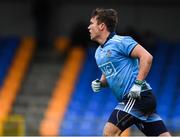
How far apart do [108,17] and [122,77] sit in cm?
64

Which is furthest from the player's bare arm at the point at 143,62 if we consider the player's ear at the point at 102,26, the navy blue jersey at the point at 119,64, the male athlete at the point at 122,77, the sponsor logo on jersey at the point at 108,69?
the player's ear at the point at 102,26

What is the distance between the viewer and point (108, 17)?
727 centimetres

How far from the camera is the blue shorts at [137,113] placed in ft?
23.7

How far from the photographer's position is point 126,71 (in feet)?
23.9

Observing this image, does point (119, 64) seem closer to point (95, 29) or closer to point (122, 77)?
point (122, 77)

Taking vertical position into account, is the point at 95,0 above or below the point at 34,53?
above

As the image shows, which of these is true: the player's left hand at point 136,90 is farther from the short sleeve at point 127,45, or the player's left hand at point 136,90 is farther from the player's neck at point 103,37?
the player's neck at point 103,37

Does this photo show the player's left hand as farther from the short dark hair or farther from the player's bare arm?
the short dark hair

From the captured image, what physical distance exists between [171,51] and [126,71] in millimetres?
11935

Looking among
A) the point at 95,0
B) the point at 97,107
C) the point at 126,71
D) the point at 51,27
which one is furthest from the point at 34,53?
the point at 126,71

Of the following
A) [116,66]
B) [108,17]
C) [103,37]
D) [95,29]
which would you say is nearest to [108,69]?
[116,66]

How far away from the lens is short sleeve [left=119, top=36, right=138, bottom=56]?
7.14 m

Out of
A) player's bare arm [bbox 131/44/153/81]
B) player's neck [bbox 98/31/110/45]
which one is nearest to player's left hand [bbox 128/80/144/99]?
player's bare arm [bbox 131/44/153/81]

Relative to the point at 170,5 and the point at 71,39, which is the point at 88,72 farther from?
the point at 170,5
